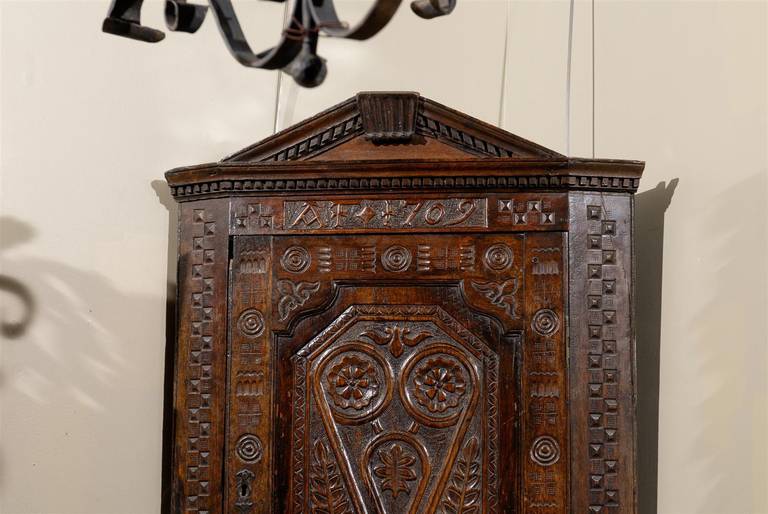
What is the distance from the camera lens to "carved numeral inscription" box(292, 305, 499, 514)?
2176mm

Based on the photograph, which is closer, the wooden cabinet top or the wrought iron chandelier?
the wrought iron chandelier

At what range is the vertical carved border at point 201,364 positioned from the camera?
7.29 ft

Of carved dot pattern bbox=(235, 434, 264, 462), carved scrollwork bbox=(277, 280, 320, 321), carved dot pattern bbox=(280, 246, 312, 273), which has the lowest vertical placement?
carved dot pattern bbox=(235, 434, 264, 462)

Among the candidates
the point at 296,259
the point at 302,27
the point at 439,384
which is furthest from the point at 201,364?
the point at 302,27

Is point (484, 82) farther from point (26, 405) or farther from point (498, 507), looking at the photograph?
point (26, 405)

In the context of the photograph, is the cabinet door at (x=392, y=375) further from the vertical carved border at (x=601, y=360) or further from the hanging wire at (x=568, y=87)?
the hanging wire at (x=568, y=87)

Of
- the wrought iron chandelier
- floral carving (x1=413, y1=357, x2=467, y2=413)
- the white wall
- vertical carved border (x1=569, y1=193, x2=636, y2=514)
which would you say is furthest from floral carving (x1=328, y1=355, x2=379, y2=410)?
the wrought iron chandelier

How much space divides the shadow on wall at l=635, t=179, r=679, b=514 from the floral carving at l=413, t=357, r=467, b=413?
53 centimetres

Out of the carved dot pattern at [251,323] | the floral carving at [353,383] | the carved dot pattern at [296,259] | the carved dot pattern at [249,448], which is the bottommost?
the carved dot pattern at [249,448]

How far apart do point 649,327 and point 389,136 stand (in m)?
0.85

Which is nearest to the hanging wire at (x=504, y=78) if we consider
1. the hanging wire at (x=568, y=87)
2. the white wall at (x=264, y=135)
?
the white wall at (x=264, y=135)

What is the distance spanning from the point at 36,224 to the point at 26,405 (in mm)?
486

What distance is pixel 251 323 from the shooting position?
2244 millimetres

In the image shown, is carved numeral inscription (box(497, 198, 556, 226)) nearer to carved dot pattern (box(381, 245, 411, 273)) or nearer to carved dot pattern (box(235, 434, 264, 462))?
carved dot pattern (box(381, 245, 411, 273))
